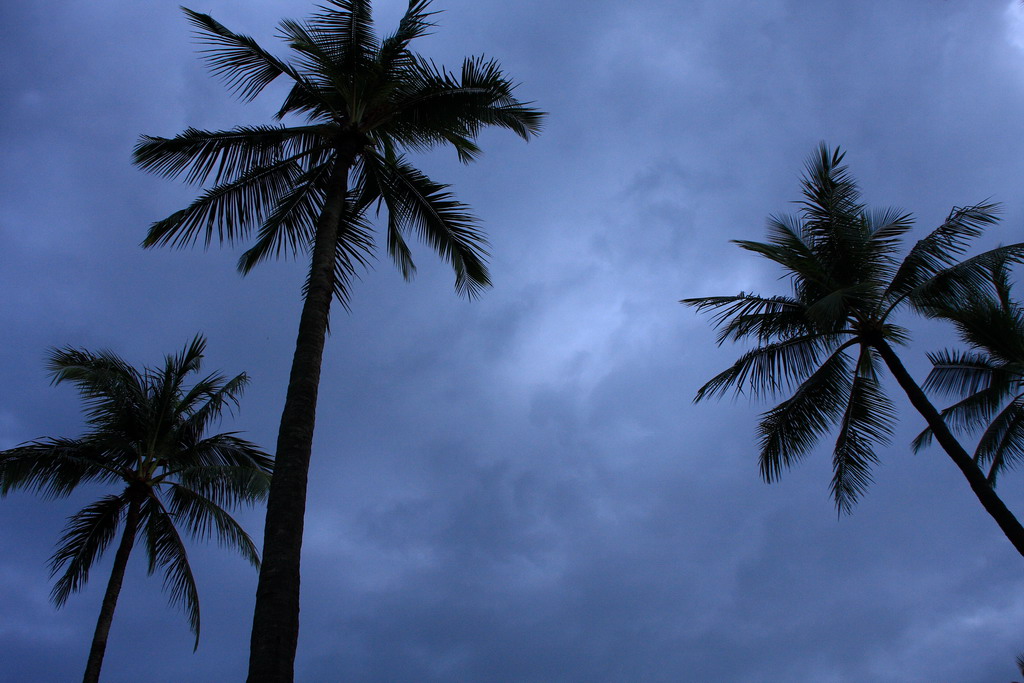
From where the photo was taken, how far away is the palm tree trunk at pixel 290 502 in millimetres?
5656

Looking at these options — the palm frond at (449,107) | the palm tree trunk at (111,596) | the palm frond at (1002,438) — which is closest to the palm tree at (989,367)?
the palm frond at (1002,438)

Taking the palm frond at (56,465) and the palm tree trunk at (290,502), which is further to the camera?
the palm frond at (56,465)

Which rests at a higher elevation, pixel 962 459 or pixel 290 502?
pixel 962 459

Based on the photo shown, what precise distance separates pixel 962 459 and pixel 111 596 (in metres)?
15.8

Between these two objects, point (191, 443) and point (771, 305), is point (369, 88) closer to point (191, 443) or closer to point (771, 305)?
point (771, 305)

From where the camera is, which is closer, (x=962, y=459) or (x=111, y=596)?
(x=962, y=459)

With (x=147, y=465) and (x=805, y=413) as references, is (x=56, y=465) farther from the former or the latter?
(x=805, y=413)

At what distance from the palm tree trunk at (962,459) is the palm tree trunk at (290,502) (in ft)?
32.3

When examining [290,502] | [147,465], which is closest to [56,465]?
[147,465]

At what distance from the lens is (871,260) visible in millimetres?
13680

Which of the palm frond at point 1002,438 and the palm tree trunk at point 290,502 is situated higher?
the palm frond at point 1002,438

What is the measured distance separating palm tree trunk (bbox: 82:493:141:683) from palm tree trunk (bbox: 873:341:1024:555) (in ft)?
49.9

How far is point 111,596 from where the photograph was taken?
13711mm

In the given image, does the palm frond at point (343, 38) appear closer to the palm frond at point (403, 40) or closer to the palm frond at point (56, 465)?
the palm frond at point (403, 40)
